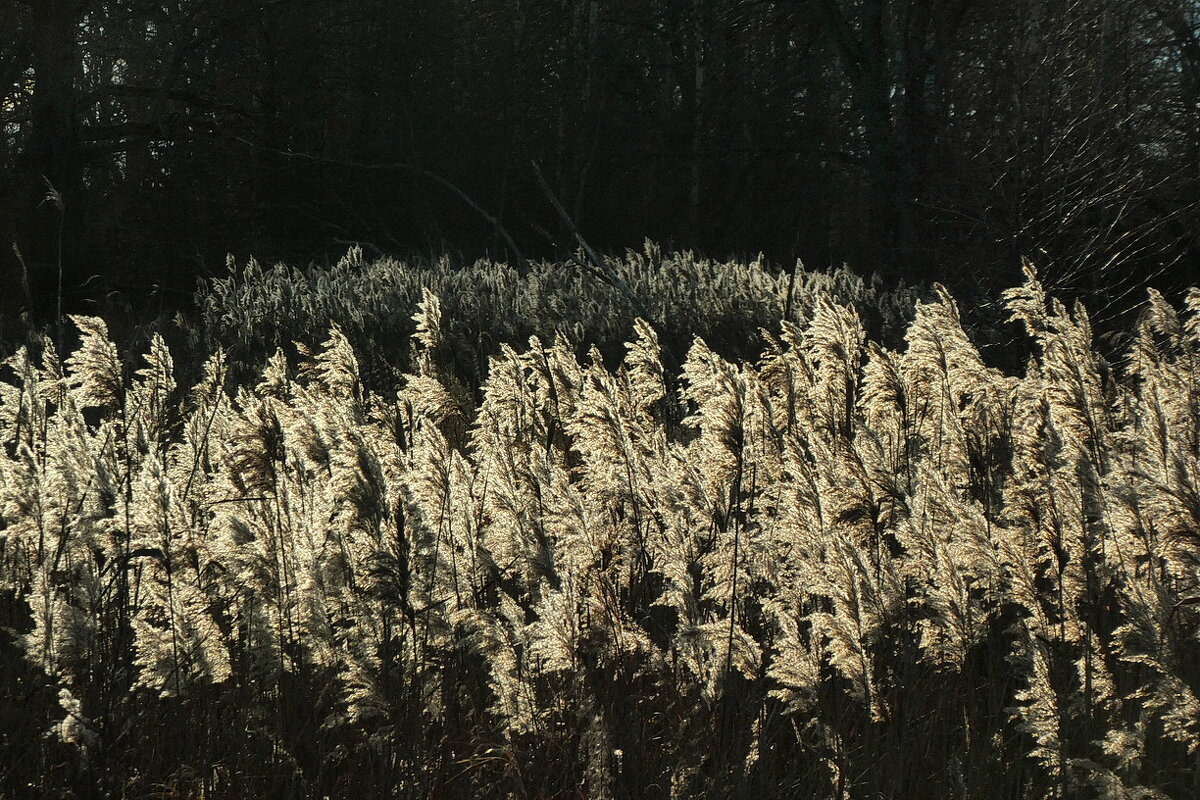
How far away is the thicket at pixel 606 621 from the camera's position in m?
2.33

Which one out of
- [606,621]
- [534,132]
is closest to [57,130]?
[534,132]

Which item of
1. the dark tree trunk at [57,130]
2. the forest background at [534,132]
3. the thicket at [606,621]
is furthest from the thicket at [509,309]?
the thicket at [606,621]

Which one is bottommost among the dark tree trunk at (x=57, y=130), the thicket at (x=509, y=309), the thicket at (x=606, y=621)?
the thicket at (x=606, y=621)

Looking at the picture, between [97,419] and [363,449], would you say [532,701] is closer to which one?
[363,449]

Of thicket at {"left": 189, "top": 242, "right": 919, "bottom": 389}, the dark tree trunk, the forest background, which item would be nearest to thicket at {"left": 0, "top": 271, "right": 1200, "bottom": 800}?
thicket at {"left": 189, "top": 242, "right": 919, "bottom": 389}

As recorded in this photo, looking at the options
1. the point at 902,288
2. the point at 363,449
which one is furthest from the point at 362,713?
the point at 902,288

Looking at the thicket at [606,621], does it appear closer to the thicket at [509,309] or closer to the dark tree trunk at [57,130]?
the thicket at [509,309]

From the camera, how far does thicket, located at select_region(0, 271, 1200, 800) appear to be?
91.7 inches

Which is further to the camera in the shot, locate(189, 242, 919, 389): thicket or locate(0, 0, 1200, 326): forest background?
locate(0, 0, 1200, 326): forest background

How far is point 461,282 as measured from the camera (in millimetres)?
11328

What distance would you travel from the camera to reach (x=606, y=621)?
2.52 metres

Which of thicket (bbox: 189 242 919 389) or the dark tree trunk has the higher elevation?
the dark tree trunk

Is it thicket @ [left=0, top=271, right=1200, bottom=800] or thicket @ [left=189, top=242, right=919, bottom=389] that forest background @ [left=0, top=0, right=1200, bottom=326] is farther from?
thicket @ [left=0, top=271, right=1200, bottom=800]

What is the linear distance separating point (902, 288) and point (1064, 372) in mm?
7045
